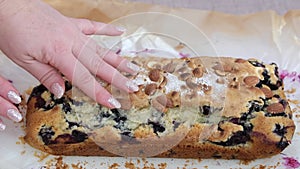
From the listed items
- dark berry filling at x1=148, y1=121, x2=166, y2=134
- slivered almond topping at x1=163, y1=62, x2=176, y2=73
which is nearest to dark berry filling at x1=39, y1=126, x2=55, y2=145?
dark berry filling at x1=148, y1=121, x2=166, y2=134

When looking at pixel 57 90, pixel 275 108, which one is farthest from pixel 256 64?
pixel 57 90

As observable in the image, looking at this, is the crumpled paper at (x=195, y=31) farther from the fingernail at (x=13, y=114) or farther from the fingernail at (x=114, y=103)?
the fingernail at (x=114, y=103)

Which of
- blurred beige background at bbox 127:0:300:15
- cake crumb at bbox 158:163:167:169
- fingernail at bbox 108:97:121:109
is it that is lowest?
cake crumb at bbox 158:163:167:169

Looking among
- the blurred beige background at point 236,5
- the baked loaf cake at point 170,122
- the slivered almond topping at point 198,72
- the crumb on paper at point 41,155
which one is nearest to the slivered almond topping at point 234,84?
the baked loaf cake at point 170,122

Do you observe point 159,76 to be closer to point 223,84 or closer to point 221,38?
point 223,84

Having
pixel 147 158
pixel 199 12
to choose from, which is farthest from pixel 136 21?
pixel 147 158

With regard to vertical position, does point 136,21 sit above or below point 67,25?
above

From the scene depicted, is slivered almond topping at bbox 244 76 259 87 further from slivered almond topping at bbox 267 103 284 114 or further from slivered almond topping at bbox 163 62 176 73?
slivered almond topping at bbox 163 62 176 73
